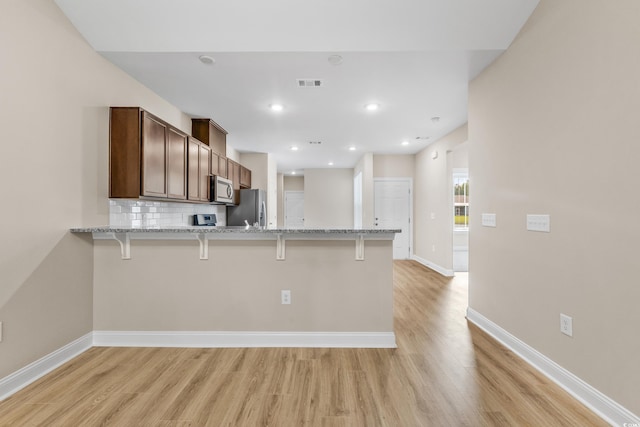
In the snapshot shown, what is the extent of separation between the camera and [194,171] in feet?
12.1

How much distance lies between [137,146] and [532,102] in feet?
10.9

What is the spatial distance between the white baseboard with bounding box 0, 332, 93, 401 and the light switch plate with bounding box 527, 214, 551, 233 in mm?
3740

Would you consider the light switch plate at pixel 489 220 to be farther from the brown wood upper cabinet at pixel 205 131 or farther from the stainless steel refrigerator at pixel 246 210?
the stainless steel refrigerator at pixel 246 210

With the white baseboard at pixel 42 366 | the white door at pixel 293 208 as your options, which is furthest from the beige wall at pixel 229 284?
the white door at pixel 293 208

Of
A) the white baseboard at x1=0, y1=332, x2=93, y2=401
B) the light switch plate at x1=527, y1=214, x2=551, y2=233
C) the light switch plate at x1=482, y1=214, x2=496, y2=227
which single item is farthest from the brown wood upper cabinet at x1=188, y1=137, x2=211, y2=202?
the light switch plate at x1=527, y1=214, x2=551, y2=233

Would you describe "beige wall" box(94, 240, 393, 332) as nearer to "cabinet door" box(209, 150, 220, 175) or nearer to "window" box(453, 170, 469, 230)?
"cabinet door" box(209, 150, 220, 175)

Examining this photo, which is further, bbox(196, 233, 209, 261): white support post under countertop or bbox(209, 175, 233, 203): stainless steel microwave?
bbox(209, 175, 233, 203): stainless steel microwave

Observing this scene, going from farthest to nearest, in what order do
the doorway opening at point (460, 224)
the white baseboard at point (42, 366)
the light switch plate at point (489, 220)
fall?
1. the doorway opening at point (460, 224)
2. the light switch plate at point (489, 220)
3. the white baseboard at point (42, 366)

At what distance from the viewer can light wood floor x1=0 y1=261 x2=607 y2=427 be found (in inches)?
63.6

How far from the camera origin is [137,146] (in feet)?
8.55

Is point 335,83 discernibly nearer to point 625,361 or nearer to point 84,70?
point 84,70

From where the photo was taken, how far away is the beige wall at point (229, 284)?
2.49m

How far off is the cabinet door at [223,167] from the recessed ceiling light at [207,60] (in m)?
2.03

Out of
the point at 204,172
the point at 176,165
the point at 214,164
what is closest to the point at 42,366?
the point at 176,165
